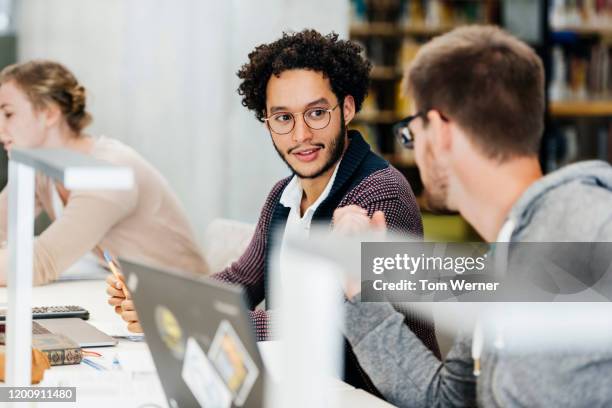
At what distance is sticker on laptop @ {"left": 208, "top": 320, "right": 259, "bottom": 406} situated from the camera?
3.08ft

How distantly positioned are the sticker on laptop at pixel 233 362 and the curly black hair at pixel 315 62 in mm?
1191

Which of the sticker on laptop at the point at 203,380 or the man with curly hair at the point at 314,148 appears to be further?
the man with curly hair at the point at 314,148

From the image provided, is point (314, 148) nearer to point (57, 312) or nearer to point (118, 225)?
point (57, 312)

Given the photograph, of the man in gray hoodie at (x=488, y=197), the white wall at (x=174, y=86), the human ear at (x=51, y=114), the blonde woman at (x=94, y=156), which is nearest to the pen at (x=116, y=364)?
the man in gray hoodie at (x=488, y=197)

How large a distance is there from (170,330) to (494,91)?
524 mm

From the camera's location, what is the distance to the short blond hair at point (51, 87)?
267cm

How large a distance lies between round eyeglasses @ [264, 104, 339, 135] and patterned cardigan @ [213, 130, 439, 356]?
2.9 inches

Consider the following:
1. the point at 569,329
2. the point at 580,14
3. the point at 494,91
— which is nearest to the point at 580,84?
the point at 580,14

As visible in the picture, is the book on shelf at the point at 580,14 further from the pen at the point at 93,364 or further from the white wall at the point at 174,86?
the pen at the point at 93,364

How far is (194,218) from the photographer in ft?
12.0

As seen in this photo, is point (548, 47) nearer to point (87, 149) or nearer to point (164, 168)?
point (164, 168)

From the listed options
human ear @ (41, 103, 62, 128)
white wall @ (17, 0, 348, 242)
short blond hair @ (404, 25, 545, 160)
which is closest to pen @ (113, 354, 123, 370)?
short blond hair @ (404, 25, 545, 160)

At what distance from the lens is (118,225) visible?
2.65m

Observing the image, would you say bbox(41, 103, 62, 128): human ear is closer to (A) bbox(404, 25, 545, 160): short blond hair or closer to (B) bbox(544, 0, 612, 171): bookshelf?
(A) bbox(404, 25, 545, 160): short blond hair
